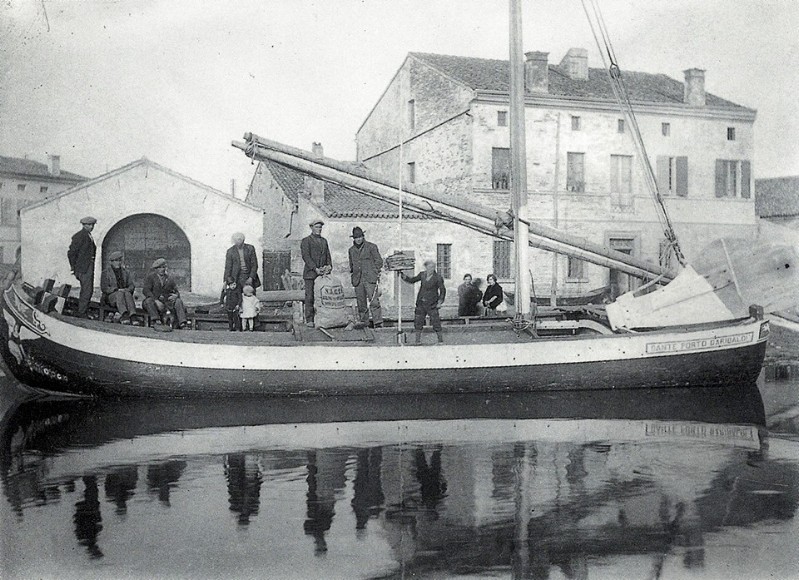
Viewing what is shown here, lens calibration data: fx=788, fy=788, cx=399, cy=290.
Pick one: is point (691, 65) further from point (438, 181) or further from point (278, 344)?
point (278, 344)

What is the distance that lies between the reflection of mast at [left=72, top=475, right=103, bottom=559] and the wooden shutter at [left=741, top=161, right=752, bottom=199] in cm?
2468

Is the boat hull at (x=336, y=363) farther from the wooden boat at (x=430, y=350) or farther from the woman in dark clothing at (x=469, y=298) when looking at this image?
the woman in dark clothing at (x=469, y=298)

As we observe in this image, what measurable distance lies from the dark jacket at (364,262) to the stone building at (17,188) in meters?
12.8

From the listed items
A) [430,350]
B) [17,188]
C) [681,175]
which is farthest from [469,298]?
[17,188]

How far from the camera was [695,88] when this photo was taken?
25812 mm

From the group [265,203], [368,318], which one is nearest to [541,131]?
[265,203]

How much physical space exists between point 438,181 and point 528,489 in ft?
65.8

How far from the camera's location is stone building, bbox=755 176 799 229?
3089cm

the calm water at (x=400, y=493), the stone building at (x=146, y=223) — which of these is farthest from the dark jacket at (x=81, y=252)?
the stone building at (x=146, y=223)

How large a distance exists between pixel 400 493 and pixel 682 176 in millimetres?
21858

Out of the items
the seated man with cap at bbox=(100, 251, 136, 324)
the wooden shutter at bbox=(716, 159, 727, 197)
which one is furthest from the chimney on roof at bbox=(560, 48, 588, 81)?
the seated man with cap at bbox=(100, 251, 136, 324)

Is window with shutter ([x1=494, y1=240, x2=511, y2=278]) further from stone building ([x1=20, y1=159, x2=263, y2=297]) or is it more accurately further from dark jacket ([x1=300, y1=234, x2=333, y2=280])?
dark jacket ([x1=300, y1=234, x2=333, y2=280])

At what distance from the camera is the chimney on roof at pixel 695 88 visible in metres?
25.6

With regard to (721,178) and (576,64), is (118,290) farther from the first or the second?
(721,178)
